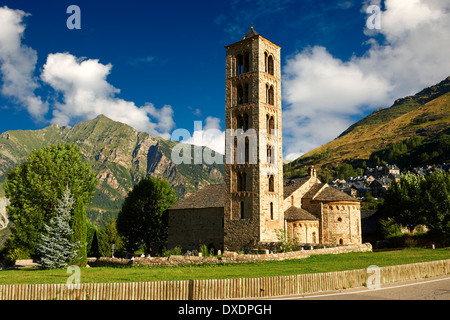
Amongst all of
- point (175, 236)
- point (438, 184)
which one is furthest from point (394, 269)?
point (175, 236)

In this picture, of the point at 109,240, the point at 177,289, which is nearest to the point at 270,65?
the point at 177,289

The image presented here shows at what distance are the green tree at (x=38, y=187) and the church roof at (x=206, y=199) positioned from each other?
45.3 ft

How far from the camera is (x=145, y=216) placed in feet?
198

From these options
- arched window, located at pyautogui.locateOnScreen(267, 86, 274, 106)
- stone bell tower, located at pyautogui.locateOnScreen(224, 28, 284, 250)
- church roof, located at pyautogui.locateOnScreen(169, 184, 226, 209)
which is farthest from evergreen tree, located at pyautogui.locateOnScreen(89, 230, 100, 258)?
arched window, located at pyautogui.locateOnScreen(267, 86, 274, 106)

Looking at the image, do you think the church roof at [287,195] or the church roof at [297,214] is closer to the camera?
the church roof at [297,214]

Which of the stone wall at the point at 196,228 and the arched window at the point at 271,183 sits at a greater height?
the arched window at the point at 271,183

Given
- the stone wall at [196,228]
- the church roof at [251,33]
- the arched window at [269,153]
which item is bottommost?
the stone wall at [196,228]

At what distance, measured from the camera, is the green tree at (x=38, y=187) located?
4494 cm

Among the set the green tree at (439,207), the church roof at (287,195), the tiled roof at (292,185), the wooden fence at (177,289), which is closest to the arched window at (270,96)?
the tiled roof at (292,185)

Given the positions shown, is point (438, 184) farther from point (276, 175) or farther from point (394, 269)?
point (394, 269)

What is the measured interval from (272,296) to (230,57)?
36897mm

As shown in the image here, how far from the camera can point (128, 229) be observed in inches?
2377

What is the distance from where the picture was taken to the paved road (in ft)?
52.9

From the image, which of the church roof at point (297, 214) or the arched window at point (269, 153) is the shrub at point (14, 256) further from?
the church roof at point (297, 214)
